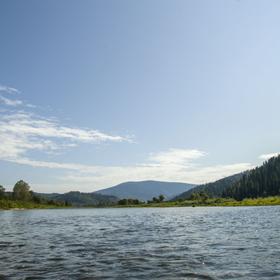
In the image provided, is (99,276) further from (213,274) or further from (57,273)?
(213,274)

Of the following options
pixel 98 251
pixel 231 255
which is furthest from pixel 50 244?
pixel 231 255

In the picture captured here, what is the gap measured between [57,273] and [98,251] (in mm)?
11185

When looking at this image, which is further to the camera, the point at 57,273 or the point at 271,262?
the point at 271,262

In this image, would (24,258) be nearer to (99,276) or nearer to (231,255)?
(99,276)

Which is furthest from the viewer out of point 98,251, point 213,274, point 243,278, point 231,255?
point 98,251

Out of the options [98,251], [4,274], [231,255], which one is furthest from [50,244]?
[231,255]

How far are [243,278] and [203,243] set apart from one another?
717 inches

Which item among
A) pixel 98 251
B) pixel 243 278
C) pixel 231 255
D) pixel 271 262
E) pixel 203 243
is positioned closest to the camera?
pixel 243 278

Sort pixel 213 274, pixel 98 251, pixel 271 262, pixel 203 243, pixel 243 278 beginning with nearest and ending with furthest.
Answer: pixel 243 278, pixel 213 274, pixel 271 262, pixel 98 251, pixel 203 243

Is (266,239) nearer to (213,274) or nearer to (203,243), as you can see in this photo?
(203,243)

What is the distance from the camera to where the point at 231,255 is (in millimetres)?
32125

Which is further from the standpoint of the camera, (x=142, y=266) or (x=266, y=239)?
(x=266, y=239)

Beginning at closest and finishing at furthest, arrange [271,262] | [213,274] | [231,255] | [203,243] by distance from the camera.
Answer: [213,274] < [271,262] < [231,255] < [203,243]

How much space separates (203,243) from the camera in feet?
136
